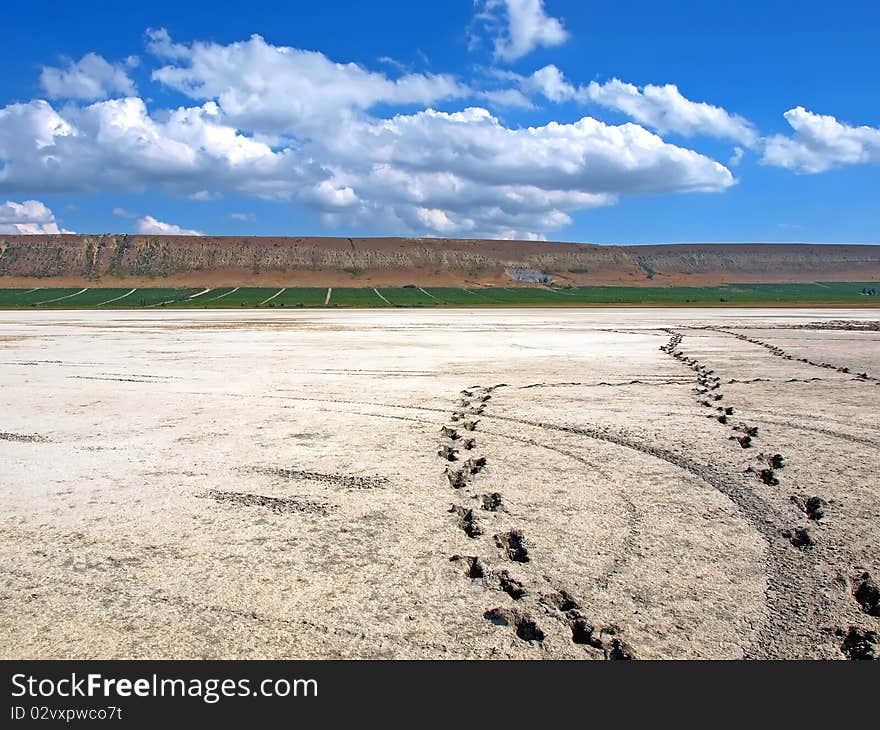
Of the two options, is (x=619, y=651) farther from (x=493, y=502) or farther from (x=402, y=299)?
(x=402, y=299)

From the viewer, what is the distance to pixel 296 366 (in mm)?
15094

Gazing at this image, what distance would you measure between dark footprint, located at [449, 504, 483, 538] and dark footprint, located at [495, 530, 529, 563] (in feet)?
0.59

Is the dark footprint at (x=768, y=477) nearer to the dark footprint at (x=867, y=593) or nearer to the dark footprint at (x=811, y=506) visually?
the dark footprint at (x=811, y=506)

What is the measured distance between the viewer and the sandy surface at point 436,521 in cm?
367

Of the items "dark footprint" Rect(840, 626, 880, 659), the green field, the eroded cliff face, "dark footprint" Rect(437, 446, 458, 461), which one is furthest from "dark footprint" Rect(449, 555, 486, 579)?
the eroded cliff face

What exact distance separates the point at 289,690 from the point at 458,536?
1959mm

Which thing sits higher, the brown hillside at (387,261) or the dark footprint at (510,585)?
the brown hillside at (387,261)

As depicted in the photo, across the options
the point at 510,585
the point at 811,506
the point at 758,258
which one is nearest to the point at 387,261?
the point at 758,258

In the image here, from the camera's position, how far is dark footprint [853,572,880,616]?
12.8ft

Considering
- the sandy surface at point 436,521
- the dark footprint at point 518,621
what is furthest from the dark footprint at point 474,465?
the dark footprint at point 518,621

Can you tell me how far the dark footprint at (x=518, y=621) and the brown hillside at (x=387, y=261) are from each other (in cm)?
11614

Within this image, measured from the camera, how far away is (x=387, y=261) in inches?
5433

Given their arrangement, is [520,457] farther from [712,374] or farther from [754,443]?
[712,374]

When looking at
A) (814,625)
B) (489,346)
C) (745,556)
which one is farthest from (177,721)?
(489,346)
